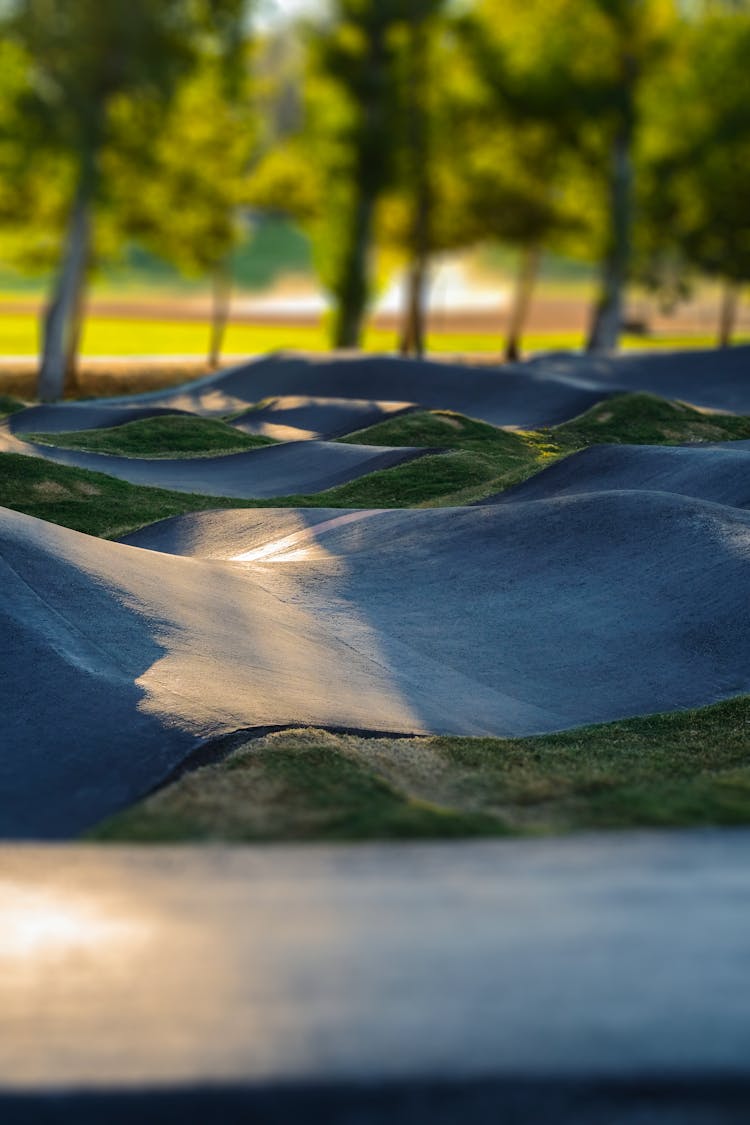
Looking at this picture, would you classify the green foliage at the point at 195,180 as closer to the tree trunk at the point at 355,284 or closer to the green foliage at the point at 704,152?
the tree trunk at the point at 355,284

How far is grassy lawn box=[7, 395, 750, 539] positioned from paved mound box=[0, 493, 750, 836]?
2.83m

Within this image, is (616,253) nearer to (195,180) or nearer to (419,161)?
(419,161)

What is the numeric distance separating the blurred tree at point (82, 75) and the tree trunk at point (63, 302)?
0.02m

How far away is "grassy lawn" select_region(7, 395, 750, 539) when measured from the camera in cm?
1434

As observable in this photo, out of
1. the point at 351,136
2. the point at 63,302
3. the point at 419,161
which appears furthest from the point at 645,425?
the point at 351,136

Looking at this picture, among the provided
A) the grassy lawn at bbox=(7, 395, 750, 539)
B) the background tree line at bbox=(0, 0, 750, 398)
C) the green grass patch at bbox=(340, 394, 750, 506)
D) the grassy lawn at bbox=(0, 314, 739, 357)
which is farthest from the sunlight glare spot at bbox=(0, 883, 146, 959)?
the grassy lawn at bbox=(0, 314, 739, 357)

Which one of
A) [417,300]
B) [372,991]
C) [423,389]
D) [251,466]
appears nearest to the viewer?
[372,991]

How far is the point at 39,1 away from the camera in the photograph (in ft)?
88.3

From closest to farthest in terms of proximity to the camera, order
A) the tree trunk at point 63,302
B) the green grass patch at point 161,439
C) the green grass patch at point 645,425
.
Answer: the green grass patch at point 161,439 < the green grass patch at point 645,425 < the tree trunk at point 63,302

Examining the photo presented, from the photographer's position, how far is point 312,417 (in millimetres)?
20906

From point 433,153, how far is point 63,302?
39.8 feet

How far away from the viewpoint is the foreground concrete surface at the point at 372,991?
6.45 ft

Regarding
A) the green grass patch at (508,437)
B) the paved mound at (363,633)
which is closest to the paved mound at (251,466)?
the green grass patch at (508,437)

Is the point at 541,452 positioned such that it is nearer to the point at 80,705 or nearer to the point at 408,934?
the point at 80,705
